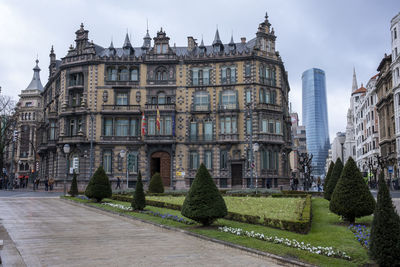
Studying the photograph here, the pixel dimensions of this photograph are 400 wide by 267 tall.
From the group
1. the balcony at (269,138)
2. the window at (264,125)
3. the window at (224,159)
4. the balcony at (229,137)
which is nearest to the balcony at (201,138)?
the balcony at (229,137)

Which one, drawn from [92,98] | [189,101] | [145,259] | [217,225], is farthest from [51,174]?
[145,259]

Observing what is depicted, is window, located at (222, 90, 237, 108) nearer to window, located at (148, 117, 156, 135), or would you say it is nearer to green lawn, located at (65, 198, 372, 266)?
window, located at (148, 117, 156, 135)

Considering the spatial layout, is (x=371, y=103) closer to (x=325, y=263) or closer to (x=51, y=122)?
(x=51, y=122)

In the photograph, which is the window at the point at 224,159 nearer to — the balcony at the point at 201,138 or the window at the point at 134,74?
the balcony at the point at 201,138

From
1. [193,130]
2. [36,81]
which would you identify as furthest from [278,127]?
[36,81]

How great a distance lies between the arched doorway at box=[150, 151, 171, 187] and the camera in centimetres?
5303

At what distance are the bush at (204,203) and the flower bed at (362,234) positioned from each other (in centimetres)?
487

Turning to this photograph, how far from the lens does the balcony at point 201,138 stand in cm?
5247

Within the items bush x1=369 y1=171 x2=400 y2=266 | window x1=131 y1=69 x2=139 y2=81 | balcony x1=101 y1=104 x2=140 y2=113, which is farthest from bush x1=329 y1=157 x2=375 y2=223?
window x1=131 y1=69 x2=139 y2=81

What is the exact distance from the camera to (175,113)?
53.0 metres

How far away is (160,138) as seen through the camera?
172ft

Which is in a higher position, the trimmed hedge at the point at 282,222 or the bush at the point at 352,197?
the bush at the point at 352,197

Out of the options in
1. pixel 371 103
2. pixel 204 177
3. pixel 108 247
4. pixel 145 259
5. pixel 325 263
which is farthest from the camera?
pixel 371 103

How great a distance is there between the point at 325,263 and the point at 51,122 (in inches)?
2181
